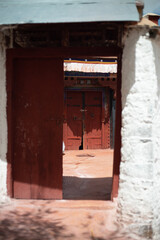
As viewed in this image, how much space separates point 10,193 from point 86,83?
Answer: 7.12 metres

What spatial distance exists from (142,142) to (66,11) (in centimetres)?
210

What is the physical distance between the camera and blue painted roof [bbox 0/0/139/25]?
3.40 m

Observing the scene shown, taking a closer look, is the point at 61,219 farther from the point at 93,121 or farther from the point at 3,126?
the point at 93,121

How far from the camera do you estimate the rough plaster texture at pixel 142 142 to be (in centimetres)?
348

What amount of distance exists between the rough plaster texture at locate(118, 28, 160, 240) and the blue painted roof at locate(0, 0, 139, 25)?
1.22 ft

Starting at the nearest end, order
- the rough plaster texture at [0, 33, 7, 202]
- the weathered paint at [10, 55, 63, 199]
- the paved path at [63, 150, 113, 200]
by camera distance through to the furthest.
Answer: the rough plaster texture at [0, 33, 7, 202], the weathered paint at [10, 55, 63, 199], the paved path at [63, 150, 113, 200]

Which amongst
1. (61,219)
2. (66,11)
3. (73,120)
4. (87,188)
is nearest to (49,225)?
(61,219)

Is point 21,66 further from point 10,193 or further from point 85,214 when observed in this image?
point 85,214

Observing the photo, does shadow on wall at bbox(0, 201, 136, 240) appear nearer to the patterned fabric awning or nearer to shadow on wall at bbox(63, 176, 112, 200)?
shadow on wall at bbox(63, 176, 112, 200)

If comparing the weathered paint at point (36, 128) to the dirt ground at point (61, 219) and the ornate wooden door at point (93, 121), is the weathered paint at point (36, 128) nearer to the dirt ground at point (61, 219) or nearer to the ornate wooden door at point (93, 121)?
the dirt ground at point (61, 219)

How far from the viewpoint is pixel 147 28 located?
349 cm

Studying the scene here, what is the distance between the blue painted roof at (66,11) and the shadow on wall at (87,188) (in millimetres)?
3128

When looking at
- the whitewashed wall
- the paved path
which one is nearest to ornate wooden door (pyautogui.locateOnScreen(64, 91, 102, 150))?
the paved path

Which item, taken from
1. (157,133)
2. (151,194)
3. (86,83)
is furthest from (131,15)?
(86,83)
